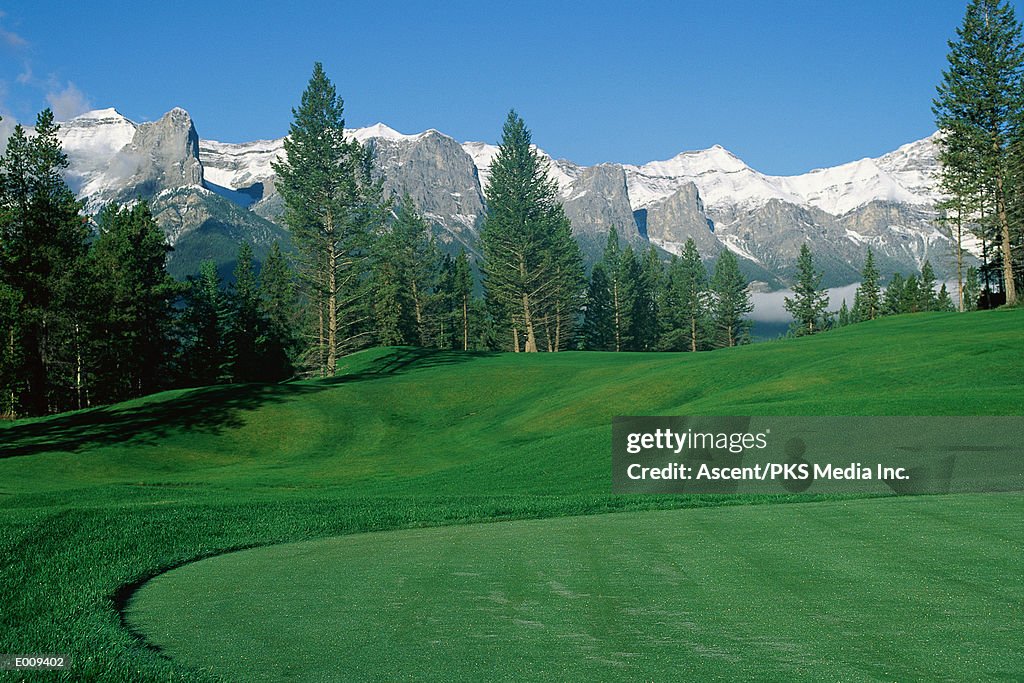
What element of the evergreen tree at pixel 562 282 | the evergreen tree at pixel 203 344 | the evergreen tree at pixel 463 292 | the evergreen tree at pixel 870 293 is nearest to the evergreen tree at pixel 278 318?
the evergreen tree at pixel 203 344

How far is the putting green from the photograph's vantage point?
5.07 meters

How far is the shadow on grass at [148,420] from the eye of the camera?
3000cm

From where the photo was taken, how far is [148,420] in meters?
33.4

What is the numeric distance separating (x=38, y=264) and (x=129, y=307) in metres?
8.62

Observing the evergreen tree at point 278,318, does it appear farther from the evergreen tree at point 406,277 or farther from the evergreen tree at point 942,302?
the evergreen tree at point 942,302

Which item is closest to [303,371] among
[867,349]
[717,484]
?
[867,349]

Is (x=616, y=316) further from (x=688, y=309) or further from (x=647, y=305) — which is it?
(x=688, y=309)

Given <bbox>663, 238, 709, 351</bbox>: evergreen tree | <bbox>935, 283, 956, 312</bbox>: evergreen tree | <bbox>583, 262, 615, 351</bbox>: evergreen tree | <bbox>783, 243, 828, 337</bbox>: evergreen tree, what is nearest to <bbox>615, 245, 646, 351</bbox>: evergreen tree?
<bbox>583, 262, 615, 351</bbox>: evergreen tree

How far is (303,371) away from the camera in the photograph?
93438mm

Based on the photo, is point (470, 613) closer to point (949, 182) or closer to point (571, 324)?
point (949, 182)

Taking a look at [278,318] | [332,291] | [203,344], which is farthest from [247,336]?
[332,291]

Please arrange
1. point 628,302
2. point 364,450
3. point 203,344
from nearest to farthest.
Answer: point 364,450 → point 203,344 → point 628,302

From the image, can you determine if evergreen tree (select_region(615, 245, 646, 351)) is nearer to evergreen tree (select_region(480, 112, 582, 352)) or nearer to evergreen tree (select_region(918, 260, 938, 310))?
evergreen tree (select_region(480, 112, 582, 352))

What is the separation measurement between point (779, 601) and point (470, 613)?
7.69ft
